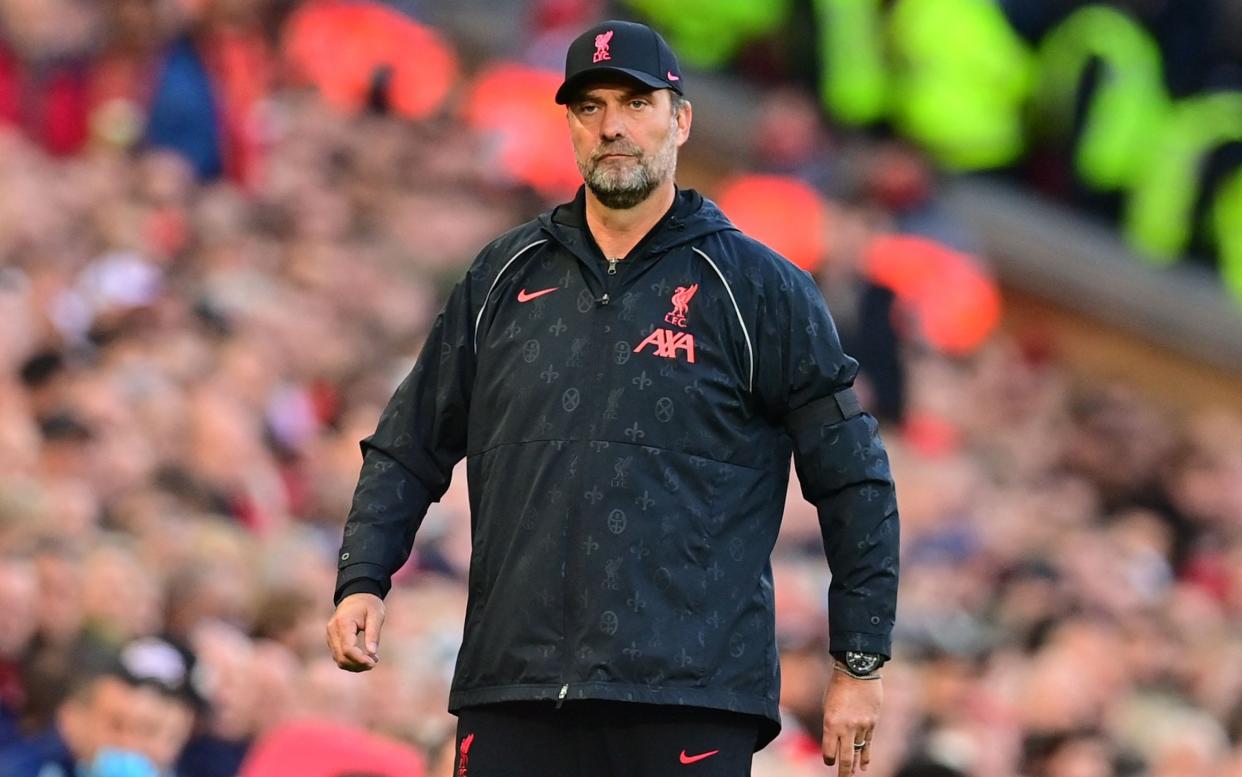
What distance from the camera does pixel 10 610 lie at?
491 cm

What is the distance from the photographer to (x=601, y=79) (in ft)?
10.8

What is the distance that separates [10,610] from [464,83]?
519 cm

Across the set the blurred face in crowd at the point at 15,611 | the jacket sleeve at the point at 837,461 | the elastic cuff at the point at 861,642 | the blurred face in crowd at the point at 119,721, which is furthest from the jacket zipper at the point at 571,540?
the blurred face in crowd at the point at 15,611

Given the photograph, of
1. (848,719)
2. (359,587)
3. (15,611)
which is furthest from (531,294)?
(15,611)

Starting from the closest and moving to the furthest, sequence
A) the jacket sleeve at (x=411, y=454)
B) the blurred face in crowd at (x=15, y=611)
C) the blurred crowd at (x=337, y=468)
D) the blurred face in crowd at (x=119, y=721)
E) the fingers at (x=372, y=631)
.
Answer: the fingers at (x=372, y=631) → the jacket sleeve at (x=411, y=454) → the blurred face in crowd at (x=119, y=721) → the blurred face in crowd at (x=15, y=611) → the blurred crowd at (x=337, y=468)

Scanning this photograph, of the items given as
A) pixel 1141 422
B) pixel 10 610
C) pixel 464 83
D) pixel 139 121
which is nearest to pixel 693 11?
pixel 464 83

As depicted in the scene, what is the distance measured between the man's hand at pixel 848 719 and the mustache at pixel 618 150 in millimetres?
845

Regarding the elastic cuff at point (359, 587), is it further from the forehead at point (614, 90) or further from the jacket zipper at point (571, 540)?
the forehead at point (614, 90)

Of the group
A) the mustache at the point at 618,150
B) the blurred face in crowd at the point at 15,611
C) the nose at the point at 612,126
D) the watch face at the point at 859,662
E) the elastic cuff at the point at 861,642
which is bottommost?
the watch face at the point at 859,662

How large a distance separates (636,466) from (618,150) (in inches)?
19.3

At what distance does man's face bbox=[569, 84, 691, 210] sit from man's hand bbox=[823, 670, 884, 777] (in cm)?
80

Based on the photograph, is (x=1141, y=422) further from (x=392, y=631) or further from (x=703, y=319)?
(x=703, y=319)

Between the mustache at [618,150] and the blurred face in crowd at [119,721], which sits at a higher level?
the mustache at [618,150]

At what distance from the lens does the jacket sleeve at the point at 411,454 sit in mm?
3307
